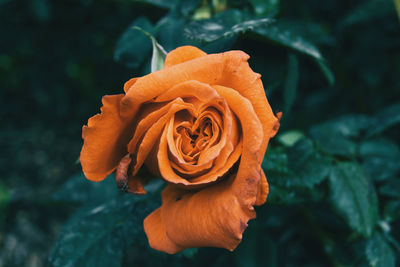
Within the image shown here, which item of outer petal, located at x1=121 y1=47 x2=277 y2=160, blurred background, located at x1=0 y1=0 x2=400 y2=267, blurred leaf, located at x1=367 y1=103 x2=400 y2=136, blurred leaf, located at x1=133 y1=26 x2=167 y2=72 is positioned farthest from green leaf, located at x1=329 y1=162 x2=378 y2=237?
blurred leaf, located at x1=133 y1=26 x2=167 y2=72

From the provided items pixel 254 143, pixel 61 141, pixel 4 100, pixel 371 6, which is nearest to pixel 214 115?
pixel 254 143

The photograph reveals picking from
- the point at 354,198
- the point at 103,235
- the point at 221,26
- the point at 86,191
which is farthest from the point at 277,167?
the point at 86,191

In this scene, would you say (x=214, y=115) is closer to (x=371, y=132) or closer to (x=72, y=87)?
(x=371, y=132)

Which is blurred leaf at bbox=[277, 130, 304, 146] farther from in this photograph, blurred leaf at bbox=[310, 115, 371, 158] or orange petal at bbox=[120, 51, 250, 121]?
orange petal at bbox=[120, 51, 250, 121]

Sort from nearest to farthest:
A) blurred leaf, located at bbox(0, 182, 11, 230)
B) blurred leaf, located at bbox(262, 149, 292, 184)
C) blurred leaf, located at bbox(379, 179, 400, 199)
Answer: blurred leaf, located at bbox(262, 149, 292, 184), blurred leaf, located at bbox(379, 179, 400, 199), blurred leaf, located at bbox(0, 182, 11, 230)

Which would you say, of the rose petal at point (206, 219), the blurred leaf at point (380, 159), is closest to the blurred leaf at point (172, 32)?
the rose petal at point (206, 219)
